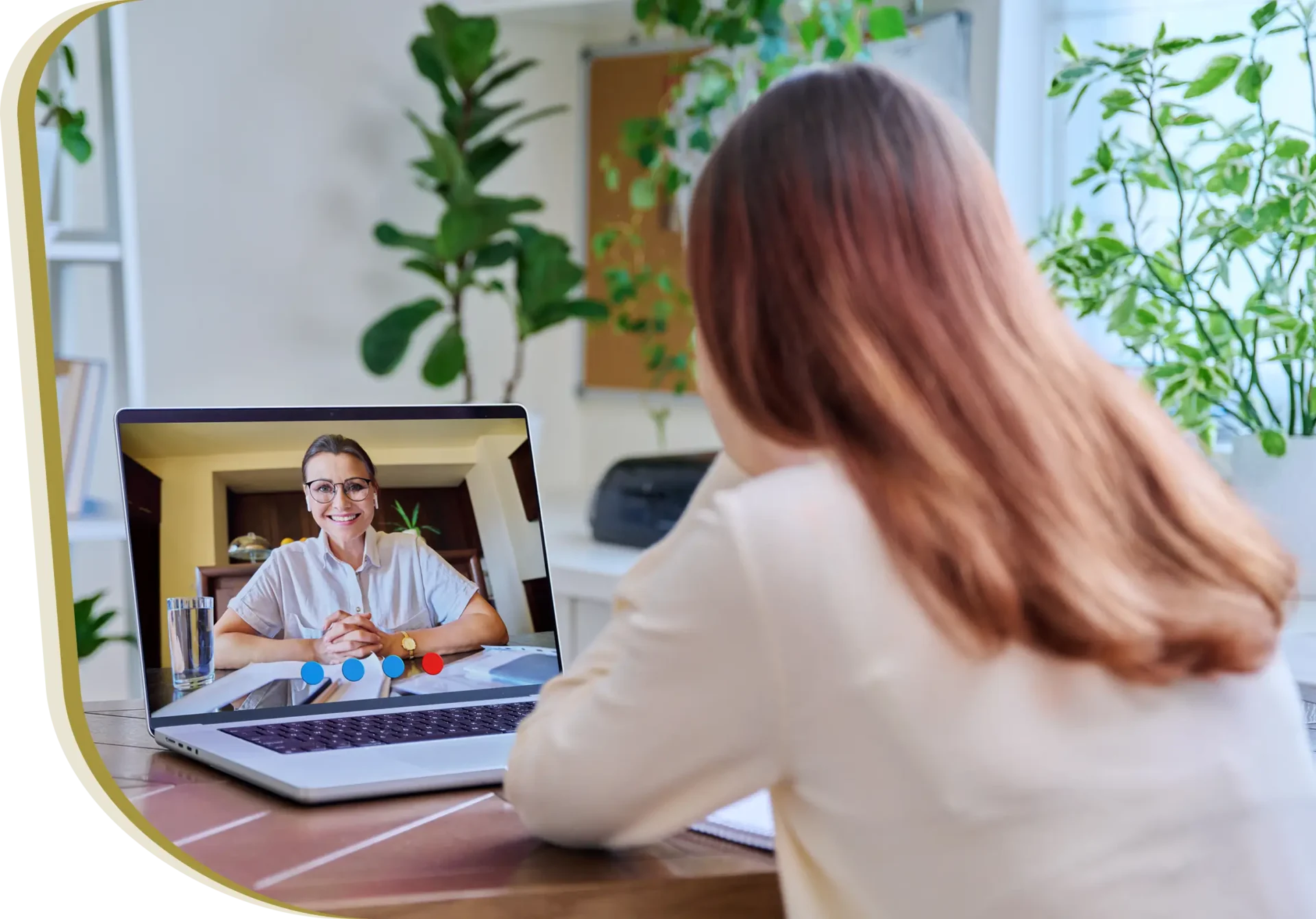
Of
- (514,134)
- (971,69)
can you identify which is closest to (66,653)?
(971,69)

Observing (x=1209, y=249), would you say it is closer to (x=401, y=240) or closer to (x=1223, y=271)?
(x=1223, y=271)

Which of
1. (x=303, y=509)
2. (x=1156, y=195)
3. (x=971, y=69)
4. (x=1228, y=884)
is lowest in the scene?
(x=1228, y=884)

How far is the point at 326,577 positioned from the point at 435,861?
1.08 feet

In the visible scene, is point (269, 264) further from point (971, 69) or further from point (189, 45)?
point (971, 69)

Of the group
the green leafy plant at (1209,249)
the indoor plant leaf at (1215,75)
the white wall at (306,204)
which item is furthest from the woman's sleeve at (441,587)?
the white wall at (306,204)

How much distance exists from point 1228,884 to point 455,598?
1.91 feet

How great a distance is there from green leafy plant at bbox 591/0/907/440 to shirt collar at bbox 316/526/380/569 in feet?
3.89

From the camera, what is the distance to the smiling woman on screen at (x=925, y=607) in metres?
0.67

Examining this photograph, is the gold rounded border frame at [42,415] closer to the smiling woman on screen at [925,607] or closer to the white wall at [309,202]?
the smiling woman on screen at [925,607]

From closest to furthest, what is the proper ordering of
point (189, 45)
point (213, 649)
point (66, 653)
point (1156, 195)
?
point (66, 653) → point (213, 649) → point (1156, 195) → point (189, 45)

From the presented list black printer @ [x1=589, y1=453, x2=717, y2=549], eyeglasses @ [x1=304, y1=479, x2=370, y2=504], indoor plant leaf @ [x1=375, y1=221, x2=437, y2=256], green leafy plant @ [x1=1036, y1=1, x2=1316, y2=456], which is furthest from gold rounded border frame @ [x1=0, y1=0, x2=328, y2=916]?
indoor plant leaf @ [x1=375, y1=221, x2=437, y2=256]

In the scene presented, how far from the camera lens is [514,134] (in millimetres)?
3248

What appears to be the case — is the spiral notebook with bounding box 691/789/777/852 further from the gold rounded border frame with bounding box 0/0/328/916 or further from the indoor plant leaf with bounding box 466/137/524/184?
the indoor plant leaf with bounding box 466/137/524/184

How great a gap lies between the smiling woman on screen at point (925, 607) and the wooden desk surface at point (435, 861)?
3cm
